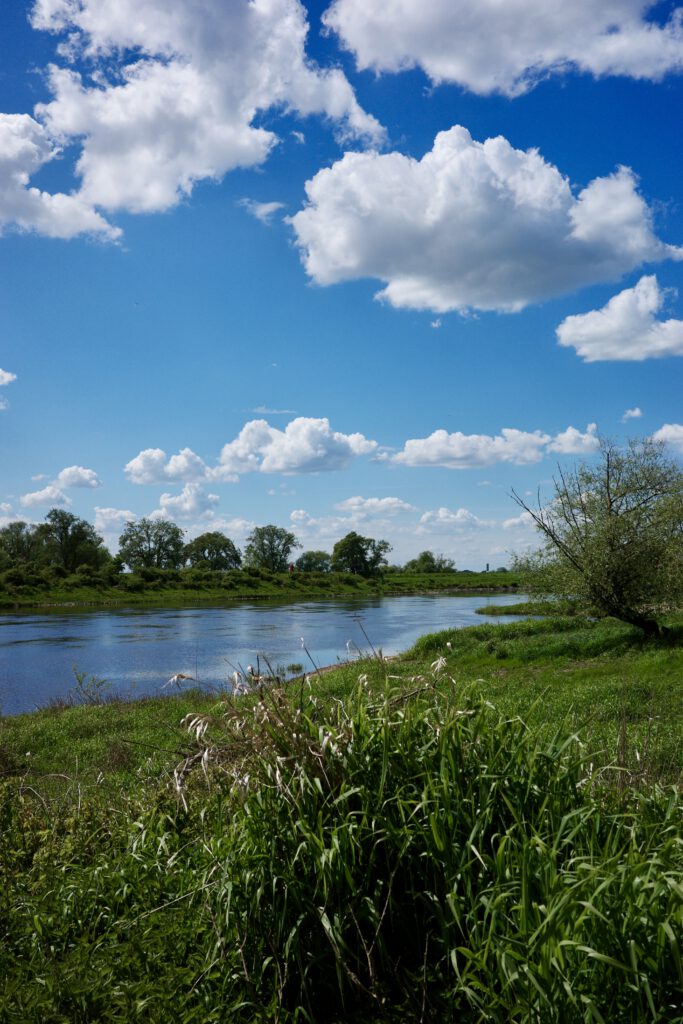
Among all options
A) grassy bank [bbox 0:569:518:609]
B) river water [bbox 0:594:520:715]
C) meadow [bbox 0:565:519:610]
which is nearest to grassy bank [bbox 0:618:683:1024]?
river water [bbox 0:594:520:715]

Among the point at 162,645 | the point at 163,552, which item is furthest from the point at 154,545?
the point at 162,645

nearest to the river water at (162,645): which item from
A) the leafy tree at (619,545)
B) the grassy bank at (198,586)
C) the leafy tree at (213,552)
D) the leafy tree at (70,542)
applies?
the leafy tree at (619,545)

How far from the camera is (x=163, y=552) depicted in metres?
132

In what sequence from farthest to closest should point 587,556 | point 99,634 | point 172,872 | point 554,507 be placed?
point 99,634
point 554,507
point 587,556
point 172,872

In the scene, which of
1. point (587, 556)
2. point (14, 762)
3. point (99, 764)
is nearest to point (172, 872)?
point (99, 764)

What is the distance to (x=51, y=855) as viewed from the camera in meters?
4.68

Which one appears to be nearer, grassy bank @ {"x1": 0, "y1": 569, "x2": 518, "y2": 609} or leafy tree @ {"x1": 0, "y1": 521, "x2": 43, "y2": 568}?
grassy bank @ {"x1": 0, "y1": 569, "x2": 518, "y2": 609}

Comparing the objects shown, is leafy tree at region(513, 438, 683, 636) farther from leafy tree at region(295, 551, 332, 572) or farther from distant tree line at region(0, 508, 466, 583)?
leafy tree at region(295, 551, 332, 572)

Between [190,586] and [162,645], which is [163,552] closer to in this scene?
[190,586]

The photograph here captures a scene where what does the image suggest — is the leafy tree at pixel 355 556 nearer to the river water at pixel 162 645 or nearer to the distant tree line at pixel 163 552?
the distant tree line at pixel 163 552

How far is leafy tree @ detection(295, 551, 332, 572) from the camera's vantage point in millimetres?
153625

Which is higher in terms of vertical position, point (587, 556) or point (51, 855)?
point (587, 556)

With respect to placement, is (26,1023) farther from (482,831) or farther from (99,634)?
(99,634)

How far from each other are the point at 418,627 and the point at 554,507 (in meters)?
A: 24.5
